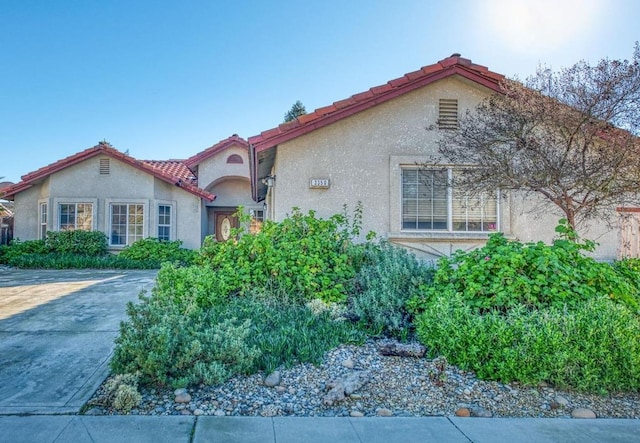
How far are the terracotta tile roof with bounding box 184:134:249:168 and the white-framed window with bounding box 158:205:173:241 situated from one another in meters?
2.95

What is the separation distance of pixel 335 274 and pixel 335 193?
2.83 metres

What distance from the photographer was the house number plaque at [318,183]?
8.64 metres

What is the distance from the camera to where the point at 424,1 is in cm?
899

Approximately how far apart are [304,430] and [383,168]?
6.62 metres

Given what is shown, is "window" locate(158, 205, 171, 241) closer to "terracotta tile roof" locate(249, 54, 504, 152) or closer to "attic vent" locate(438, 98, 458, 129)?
"terracotta tile roof" locate(249, 54, 504, 152)

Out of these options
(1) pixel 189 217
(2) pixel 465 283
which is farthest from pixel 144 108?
(2) pixel 465 283

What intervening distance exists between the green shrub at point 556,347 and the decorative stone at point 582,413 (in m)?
0.27

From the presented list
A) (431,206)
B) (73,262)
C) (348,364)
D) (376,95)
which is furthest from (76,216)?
(348,364)

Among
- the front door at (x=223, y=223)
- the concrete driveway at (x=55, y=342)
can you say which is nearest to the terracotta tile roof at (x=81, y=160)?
the front door at (x=223, y=223)

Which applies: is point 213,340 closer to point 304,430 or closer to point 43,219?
point 304,430

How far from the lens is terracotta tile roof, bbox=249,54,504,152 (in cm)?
838

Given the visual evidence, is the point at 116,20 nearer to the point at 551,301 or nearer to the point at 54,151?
the point at 54,151

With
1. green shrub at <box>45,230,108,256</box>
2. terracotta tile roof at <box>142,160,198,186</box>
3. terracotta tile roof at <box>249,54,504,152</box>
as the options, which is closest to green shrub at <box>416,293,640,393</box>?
terracotta tile roof at <box>249,54,504,152</box>

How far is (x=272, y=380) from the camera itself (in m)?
3.82
